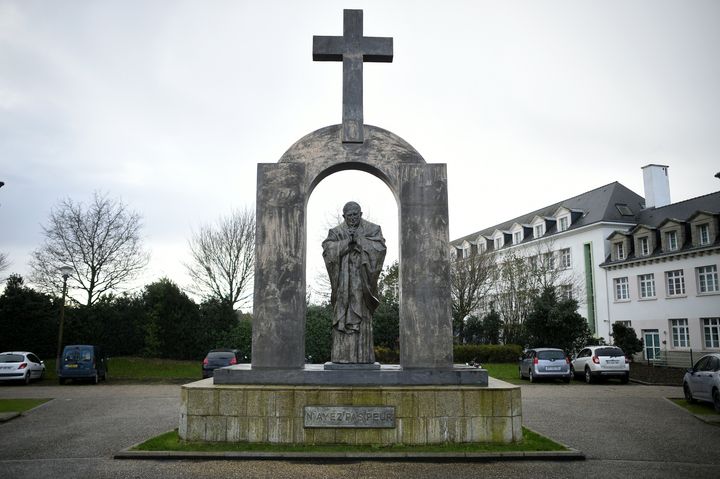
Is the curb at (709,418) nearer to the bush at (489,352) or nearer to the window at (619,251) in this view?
the bush at (489,352)

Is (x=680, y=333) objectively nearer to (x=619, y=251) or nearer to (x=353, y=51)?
(x=619, y=251)

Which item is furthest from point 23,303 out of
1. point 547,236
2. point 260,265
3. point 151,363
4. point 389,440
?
point 547,236

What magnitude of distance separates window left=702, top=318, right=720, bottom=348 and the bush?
10140 millimetres

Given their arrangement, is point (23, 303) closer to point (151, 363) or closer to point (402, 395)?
point (151, 363)

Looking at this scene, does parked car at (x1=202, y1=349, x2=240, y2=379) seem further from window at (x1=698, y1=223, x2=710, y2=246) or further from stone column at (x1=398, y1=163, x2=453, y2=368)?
window at (x1=698, y1=223, x2=710, y2=246)

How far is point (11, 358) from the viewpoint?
22.5 meters

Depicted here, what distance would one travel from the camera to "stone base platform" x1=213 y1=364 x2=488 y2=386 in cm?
828

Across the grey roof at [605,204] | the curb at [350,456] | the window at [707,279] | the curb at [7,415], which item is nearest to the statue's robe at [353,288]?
the curb at [350,456]

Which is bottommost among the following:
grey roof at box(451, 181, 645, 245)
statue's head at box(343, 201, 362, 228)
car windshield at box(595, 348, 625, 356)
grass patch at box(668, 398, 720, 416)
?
grass patch at box(668, 398, 720, 416)

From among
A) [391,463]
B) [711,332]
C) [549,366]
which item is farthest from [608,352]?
[391,463]

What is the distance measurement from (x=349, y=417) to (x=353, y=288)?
202cm

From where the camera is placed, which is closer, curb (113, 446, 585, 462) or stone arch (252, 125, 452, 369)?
curb (113, 446, 585, 462)

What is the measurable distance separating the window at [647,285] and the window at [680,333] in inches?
88.5

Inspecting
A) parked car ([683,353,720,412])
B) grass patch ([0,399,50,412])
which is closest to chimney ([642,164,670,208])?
parked car ([683,353,720,412])
